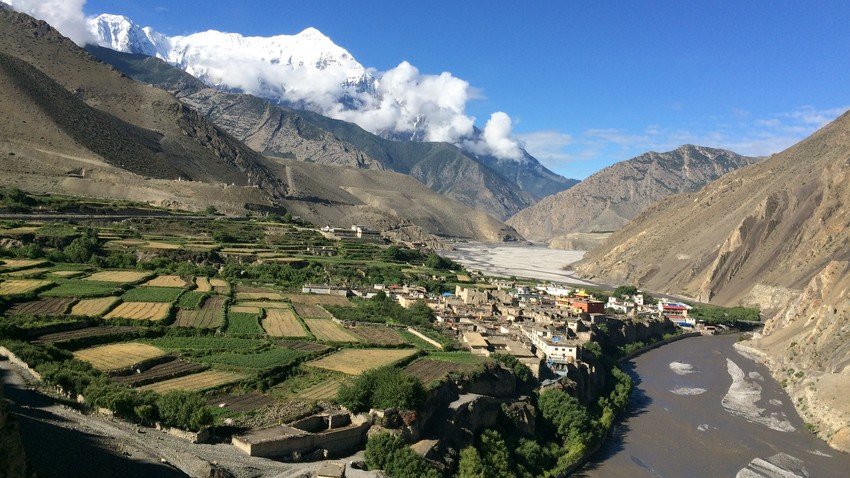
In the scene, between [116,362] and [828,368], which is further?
[828,368]

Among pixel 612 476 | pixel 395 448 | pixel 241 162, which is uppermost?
pixel 241 162

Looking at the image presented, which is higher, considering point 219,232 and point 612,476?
point 219,232

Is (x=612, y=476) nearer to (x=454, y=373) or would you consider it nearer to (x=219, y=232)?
(x=454, y=373)

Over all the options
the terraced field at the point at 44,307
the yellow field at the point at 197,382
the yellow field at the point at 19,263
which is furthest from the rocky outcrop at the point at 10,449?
the yellow field at the point at 19,263

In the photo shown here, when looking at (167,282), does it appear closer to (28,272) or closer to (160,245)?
(28,272)

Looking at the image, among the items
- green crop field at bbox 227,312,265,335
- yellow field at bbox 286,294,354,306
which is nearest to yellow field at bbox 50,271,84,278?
green crop field at bbox 227,312,265,335

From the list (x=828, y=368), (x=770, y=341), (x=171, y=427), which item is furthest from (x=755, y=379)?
(x=171, y=427)
